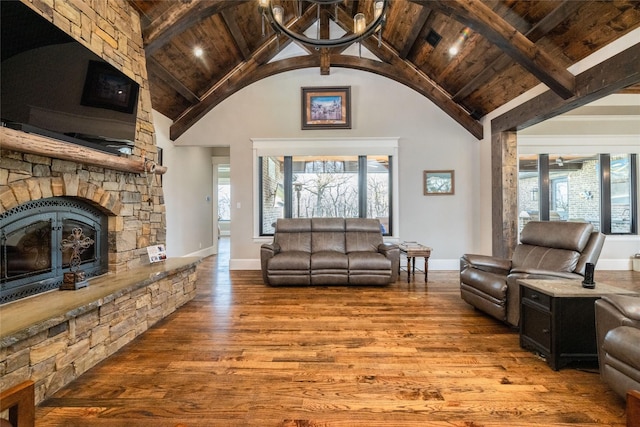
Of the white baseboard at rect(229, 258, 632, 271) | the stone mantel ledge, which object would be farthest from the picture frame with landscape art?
the stone mantel ledge

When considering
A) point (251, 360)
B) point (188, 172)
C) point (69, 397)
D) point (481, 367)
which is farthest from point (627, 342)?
point (188, 172)

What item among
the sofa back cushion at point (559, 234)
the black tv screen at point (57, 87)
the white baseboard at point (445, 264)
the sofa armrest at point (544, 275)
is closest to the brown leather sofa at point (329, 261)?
the white baseboard at point (445, 264)

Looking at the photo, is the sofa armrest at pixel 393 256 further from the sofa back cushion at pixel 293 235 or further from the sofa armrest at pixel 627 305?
the sofa armrest at pixel 627 305

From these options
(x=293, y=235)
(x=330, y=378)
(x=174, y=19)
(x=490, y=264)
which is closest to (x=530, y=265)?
(x=490, y=264)

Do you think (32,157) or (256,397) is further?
(32,157)

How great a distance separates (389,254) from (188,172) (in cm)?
452

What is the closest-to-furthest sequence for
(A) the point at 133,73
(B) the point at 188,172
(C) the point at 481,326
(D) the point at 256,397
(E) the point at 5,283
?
(D) the point at 256,397 → (E) the point at 5,283 → (C) the point at 481,326 → (A) the point at 133,73 → (B) the point at 188,172

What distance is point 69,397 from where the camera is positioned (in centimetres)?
177

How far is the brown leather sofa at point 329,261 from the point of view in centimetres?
425

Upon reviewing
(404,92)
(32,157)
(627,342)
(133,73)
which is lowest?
(627,342)

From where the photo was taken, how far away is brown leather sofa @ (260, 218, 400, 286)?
425 centimetres

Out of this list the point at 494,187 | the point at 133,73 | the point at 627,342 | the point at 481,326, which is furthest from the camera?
the point at 494,187

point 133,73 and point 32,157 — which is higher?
point 133,73

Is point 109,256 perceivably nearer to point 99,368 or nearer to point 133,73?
point 99,368
